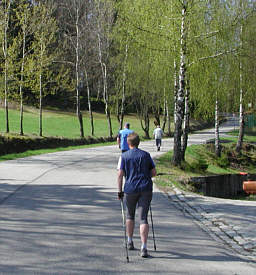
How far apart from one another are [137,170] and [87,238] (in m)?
1.57

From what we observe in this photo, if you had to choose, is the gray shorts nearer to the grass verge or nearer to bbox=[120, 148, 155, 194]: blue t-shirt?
bbox=[120, 148, 155, 194]: blue t-shirt

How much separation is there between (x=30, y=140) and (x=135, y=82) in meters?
16.2

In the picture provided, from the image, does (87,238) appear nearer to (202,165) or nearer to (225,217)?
(225,217)

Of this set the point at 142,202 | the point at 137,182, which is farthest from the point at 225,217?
the point at 137,182

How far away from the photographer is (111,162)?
73.7 ft

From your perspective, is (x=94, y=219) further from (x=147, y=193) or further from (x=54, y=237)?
(x=147, y=193)

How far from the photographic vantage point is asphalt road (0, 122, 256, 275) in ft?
21.5

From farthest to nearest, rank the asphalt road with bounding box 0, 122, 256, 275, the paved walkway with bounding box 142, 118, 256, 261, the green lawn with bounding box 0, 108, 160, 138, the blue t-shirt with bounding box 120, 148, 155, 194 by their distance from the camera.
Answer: the green lawn with bounding box 0, 108, 160, 138 → the paved walkway with bounding box 142, 118, 256, 261 → the blue t-shirt with bounding box 120, 148, 155, 194 → the asphalt road with bounding box 0, 122, 256, 275

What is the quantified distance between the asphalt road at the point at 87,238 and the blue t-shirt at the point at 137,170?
3.11 feet

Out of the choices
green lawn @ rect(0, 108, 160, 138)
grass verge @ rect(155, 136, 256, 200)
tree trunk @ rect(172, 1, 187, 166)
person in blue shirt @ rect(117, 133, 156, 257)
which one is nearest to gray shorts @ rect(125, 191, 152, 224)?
person in blue shirt @ rect(117, 133, 156, 257)

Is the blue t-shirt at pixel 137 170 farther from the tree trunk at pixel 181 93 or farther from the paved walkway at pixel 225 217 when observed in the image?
the tree trunk at pixel 181 93

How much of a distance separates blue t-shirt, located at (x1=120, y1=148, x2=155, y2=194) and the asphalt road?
3.11 feet

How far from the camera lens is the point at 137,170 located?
7363mm

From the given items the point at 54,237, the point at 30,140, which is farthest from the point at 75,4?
the point at 54,237
